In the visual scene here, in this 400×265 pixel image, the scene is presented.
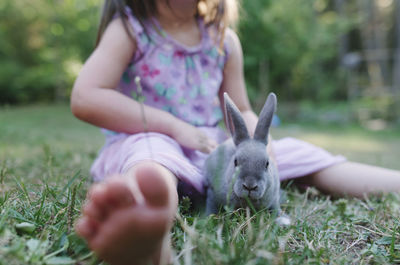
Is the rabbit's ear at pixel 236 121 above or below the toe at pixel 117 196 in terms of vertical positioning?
below

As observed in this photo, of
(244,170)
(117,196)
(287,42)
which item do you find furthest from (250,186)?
(287,42)

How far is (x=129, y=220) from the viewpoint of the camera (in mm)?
795

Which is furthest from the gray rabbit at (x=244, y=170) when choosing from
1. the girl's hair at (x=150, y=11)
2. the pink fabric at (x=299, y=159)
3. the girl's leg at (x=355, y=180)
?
the girl's hair at (x=150, y=11)

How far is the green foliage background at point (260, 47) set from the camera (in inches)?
347

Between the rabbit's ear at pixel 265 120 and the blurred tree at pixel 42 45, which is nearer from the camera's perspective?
the rabbit's ear at pixel 265 120

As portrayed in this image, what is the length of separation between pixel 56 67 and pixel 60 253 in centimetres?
1005

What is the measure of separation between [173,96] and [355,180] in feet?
3.75

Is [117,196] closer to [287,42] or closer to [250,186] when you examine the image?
[250,186]

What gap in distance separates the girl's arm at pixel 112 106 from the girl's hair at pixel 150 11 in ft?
0.67

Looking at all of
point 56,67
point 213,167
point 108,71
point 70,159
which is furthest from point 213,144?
point 56,67

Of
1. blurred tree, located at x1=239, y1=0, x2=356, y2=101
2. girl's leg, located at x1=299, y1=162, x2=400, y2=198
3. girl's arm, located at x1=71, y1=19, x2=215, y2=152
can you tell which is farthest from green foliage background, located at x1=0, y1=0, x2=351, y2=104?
girl's arm, located at x1=71, y1=19, x2=215, y2=152

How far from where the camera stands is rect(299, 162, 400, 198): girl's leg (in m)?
1.99

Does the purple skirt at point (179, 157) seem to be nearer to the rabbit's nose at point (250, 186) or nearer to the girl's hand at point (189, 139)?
the girl's hand at point (189, 139)

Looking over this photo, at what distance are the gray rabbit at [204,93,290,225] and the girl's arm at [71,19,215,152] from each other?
10.5 inches
